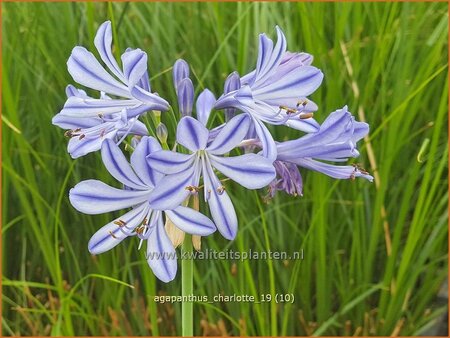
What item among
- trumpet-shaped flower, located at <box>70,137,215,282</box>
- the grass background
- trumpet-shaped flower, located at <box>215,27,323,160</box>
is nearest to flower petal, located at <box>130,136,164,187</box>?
trumpet-shaped flower, located at <box>70,137,215,282</box>

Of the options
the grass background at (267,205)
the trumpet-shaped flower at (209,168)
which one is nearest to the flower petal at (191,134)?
the trumpet-shaped flower at (209,168)

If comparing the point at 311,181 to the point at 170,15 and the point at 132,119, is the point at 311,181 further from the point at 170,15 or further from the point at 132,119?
the point at 132,119

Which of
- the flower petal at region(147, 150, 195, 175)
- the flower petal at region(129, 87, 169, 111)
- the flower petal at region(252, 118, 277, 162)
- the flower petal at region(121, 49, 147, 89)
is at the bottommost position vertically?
the flower petal at region(147, 150, 195, 175)

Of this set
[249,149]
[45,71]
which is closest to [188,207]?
[249,149]

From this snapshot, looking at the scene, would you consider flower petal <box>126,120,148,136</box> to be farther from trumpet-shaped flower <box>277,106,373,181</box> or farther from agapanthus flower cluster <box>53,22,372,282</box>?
trumpet-shaped flower <box>277,106,373,181</box>

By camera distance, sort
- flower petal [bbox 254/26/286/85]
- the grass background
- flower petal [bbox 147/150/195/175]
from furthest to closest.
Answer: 1. the grass background
2. flower petal [bbox 254/26/286/85]
3. flower petal [bbox 147/150/195/175]

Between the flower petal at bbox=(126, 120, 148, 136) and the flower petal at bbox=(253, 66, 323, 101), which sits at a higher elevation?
the flower petal at bbox=(253, 66, 323, 101)
